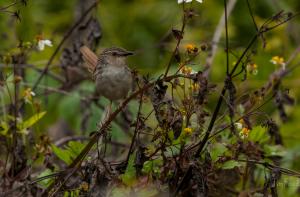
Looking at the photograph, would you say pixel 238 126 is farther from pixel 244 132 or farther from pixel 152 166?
pixel 152 166

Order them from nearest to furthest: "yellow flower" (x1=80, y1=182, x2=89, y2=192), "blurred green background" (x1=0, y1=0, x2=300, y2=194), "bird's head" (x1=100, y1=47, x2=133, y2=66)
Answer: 1. "yellow flower" (x1=80, y1=182, x2=89, y2=192)
2. "bird's head" (x1=100, y1=47, x2=133, y2=66)
3. "blurred green background" (x1=0, y1=0, x2=300, y2=194)

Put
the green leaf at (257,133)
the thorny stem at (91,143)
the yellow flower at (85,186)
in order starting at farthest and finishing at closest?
1. the green leaf at (257,133)
2. the yellow flower at (85,186)
3. the thorny stem at (91,143)

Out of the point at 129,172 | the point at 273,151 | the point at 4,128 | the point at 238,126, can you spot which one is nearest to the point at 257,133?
the point at 273,151

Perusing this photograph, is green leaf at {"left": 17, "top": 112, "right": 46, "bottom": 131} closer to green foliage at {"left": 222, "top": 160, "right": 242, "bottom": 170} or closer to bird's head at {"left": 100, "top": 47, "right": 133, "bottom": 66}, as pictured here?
bird's head at {"left": 100, "top": 47, "right": 133, "bottom": 66}

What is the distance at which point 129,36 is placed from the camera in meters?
10.3

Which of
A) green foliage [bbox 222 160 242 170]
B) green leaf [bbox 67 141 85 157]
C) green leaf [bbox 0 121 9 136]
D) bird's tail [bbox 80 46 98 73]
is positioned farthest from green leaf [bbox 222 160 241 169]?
green leaf [bbox 0 121 9 136]

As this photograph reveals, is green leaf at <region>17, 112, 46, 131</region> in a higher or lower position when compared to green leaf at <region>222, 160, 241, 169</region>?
higher

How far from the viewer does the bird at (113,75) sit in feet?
15.7

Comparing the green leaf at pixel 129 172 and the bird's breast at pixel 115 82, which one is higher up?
the bird's breast at pixel 115 82

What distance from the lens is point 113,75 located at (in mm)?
4805

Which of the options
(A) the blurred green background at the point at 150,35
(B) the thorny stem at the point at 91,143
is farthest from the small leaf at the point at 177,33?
(A) the blurred green background at the point at 150,35

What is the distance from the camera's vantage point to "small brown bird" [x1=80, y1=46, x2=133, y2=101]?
477 cm

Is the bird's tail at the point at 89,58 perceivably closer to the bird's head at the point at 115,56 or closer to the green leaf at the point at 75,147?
the bird's head at the point at 115,56

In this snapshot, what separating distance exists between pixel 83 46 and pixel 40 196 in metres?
1.20
